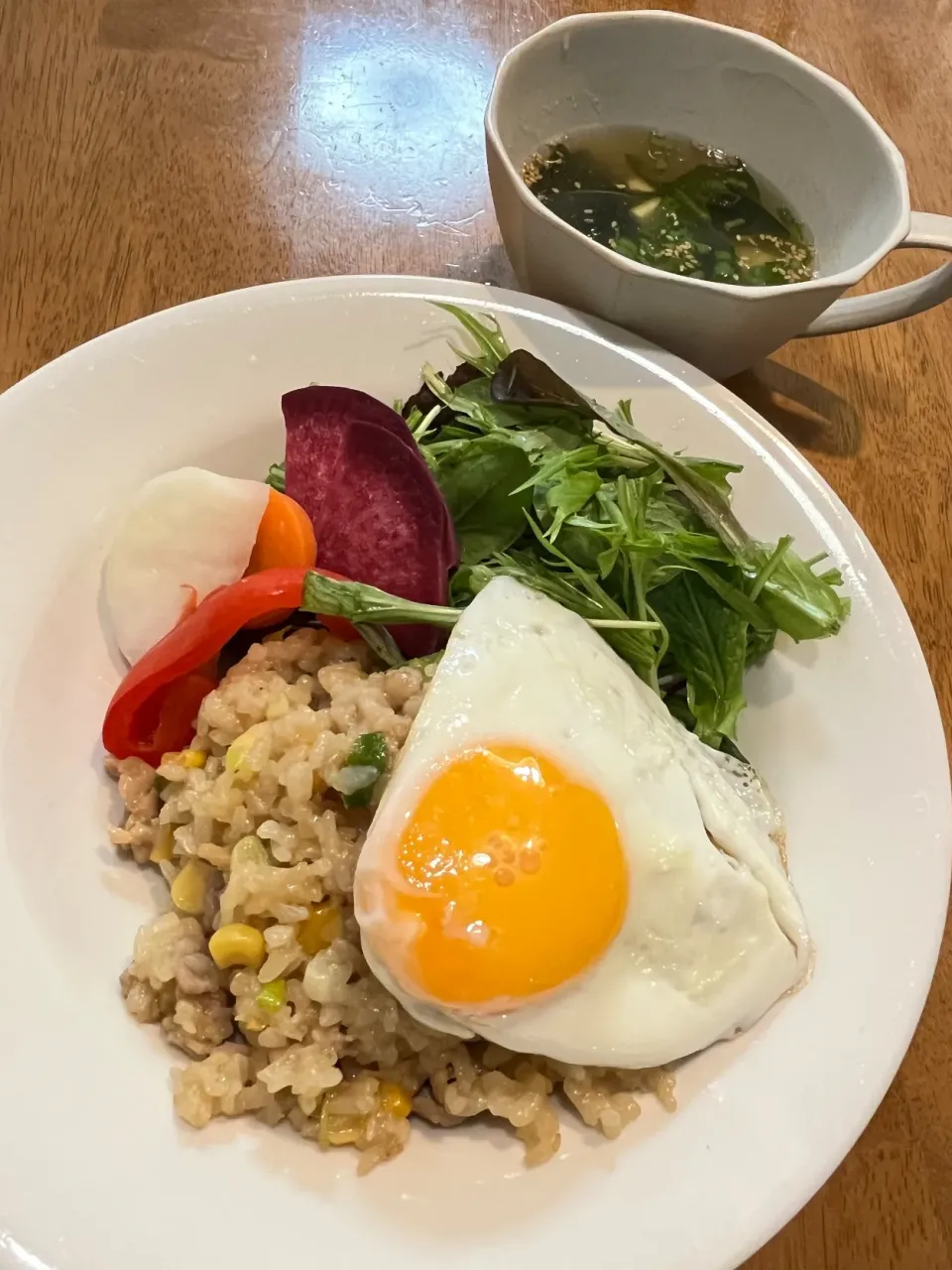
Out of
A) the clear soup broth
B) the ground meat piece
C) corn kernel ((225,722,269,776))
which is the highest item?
the clear soup broth

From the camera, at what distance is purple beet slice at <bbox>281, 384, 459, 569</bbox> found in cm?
188

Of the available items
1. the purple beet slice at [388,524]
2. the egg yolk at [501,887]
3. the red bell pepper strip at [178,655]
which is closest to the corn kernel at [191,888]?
the red bell pepper strip at [178,655]

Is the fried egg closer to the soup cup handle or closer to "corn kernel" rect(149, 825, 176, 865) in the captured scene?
"corn kernel" rect(149, 825, 176, 865)

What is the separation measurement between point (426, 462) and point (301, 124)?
1.49 m

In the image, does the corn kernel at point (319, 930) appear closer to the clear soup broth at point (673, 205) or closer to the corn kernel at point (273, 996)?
the corn kernel at point (273, 996)

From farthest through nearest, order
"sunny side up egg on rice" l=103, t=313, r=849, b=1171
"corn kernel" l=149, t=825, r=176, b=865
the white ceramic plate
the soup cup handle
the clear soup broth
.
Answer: the clear soup broth → the soup cup handle → "corn kernel" l=149, t=825, r=176, b=865 → "sunny side up egg on rice" l=103, t=313, r=849, b=1171 → the white ceramic plate

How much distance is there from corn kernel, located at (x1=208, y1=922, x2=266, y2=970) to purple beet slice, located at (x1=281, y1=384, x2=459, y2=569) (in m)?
0.75

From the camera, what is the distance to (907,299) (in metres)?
2.25

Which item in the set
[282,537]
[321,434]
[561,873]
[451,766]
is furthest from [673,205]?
[561,873]

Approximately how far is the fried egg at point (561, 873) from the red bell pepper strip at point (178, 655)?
34 centimetres

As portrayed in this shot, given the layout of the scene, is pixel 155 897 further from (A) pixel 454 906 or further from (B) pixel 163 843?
(A) pixel 454 906

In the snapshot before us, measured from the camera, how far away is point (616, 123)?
8.05ft

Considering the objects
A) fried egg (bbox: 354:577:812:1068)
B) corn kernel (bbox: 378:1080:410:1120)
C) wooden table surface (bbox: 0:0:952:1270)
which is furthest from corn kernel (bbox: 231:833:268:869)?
wooden table surface (bbox: 0:0:952:1270)

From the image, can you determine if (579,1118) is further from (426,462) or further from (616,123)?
(616,123)
